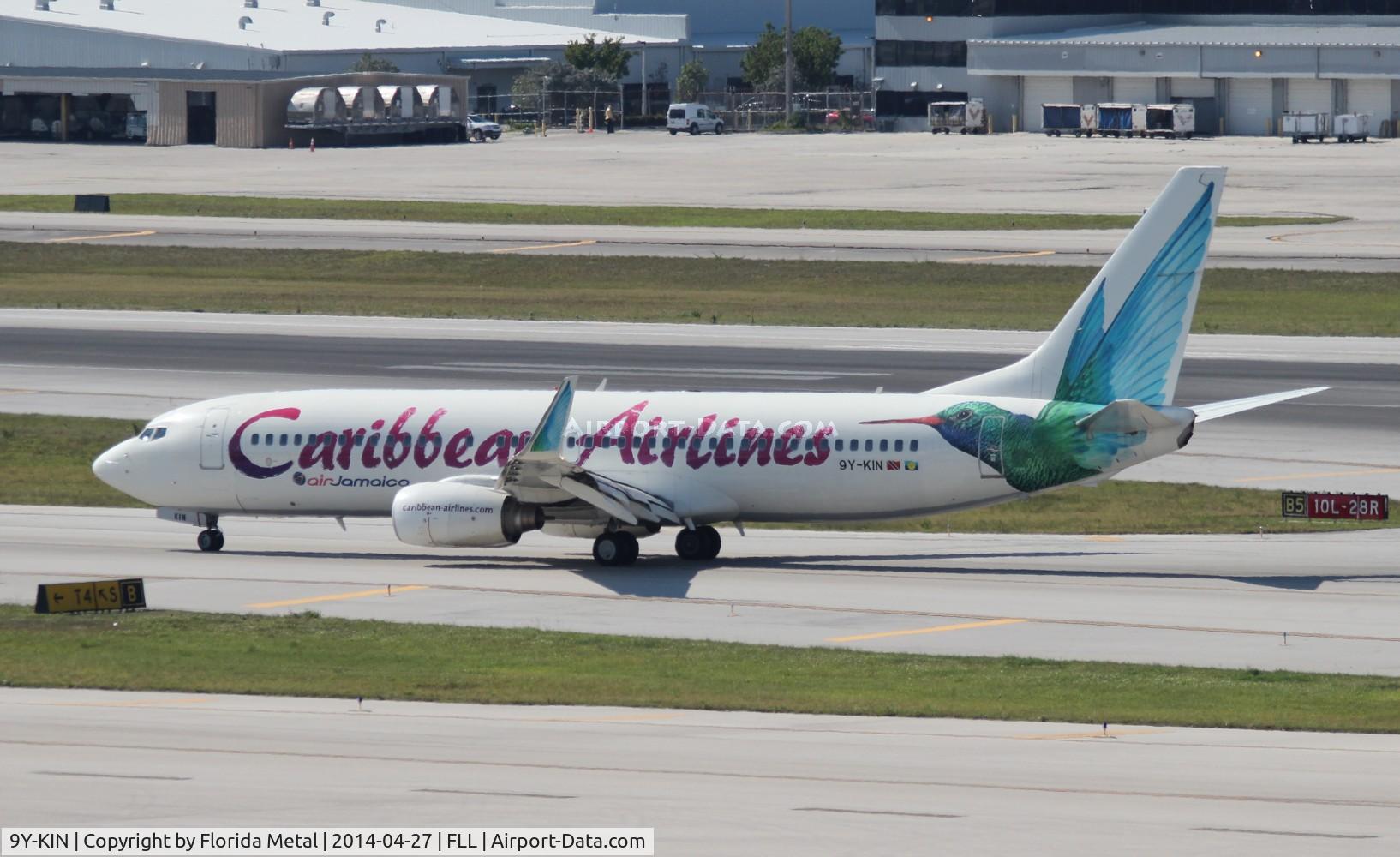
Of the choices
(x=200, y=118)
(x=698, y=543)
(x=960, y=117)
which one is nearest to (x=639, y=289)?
(x=698, y=543)

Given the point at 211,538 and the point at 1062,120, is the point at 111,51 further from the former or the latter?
the point at 211,538

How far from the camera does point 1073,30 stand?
19638cm

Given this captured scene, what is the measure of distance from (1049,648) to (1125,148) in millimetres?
135416

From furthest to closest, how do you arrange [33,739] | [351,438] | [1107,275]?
[351,438]
[1107,275]
[33,739]

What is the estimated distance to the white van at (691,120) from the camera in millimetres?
196500

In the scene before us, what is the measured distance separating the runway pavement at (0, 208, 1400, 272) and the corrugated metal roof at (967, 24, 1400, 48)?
70143 millimetres

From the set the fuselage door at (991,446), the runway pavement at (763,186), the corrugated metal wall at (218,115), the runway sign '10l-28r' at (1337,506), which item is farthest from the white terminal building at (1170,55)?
the fuselage door at (991,446)

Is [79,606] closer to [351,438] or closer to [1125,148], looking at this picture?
[351,438]

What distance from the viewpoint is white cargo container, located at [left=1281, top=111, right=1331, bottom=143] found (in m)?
170

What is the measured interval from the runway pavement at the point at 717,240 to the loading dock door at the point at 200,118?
6100cm

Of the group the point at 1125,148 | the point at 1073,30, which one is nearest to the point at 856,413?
the point at 1125,148

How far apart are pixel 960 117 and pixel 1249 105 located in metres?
27.1

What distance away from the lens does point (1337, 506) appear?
48.2 meters

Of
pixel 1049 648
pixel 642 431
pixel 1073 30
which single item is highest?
pixel 1073 30
